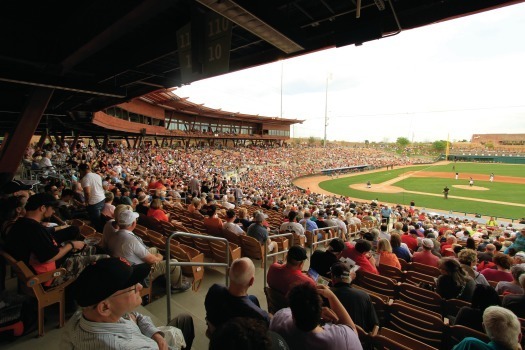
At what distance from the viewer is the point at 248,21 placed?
391cm

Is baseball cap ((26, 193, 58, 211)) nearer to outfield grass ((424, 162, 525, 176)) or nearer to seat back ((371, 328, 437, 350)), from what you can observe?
seat back ((371, 328, 437, 350))

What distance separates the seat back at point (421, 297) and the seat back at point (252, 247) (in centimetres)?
286

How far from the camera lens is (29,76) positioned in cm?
633

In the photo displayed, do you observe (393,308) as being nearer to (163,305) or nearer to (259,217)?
(163,305)

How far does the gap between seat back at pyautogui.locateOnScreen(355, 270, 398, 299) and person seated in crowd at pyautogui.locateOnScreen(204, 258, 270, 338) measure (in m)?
2.81

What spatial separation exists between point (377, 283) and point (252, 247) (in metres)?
2.75

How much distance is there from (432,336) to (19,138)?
1060cm

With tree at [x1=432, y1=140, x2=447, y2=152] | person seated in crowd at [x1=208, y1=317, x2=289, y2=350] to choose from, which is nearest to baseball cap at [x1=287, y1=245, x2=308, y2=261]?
person seated in crowd at [x1=208, y1=317, x2=289, y2=350]

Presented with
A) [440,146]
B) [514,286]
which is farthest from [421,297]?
[440,146]

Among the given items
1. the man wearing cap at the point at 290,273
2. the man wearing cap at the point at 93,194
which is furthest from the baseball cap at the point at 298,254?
the man wearing cap at the point at 93,194

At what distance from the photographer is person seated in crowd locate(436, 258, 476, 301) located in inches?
165

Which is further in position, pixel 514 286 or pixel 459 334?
pixel 514 286

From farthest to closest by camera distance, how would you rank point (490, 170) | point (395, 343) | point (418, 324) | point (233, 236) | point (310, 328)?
Answer: point (490, 170)
point (233, 236)
point (418, 324)
point (395, 343)
point (310, 328)

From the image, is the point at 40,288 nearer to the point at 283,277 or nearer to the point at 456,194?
the point at 283,277
